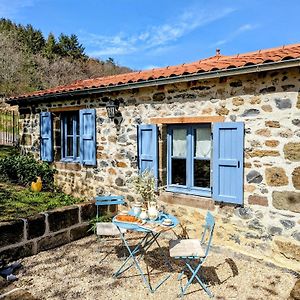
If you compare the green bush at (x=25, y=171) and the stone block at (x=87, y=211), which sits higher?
the green bush at (x=25, y=171)

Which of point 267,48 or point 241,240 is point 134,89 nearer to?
point 267,48

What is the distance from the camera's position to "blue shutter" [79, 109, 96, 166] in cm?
640

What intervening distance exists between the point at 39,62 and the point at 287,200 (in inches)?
1049

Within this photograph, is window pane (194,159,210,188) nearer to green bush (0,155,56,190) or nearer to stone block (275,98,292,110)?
stone block (275,98,292,110)

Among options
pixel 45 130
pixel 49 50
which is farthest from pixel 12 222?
pixel 49 50

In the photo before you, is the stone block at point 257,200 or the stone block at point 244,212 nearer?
the stone block at point 257,200

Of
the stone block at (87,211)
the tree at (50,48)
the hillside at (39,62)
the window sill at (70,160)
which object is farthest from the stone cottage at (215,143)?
the tree at (50,48)

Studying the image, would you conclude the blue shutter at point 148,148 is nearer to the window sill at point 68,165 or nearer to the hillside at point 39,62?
the window sill at point 68,165

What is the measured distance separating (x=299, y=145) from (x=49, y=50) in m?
31.0

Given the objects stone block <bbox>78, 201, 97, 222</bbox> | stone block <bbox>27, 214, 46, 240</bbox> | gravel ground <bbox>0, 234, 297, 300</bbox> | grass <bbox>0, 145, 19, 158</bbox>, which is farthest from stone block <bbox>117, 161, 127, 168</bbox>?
grass <bbox>0, 145, 19, 158</bbox>

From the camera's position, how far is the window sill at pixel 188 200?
4.75 metres

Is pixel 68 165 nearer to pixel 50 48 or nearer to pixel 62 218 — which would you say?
pixel 62 218

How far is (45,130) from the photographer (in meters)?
7.60

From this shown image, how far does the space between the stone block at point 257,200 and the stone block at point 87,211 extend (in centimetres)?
295
